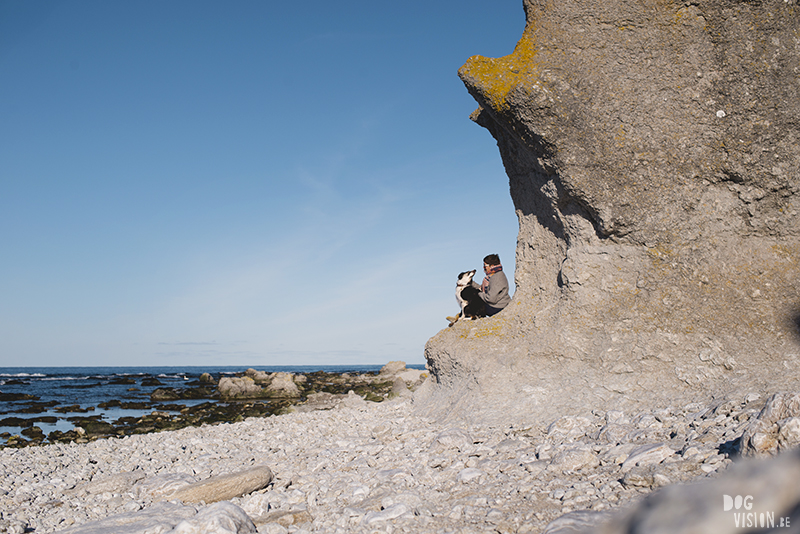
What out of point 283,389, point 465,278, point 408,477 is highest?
point 465,278

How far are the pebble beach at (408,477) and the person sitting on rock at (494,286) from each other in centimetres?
231

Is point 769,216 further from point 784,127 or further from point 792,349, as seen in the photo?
point 792,349

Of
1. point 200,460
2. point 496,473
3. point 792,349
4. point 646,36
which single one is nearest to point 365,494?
point 496,473

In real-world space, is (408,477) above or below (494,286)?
below

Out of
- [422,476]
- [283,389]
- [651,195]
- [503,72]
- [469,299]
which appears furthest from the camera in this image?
[283,389]

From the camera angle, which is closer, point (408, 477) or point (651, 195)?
point (408, 477)

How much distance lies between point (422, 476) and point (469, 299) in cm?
442

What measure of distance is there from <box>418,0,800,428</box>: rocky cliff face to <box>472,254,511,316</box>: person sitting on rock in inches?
40.7

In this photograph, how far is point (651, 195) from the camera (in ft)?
22.3

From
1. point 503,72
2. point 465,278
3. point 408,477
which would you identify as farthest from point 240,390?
point 503,72

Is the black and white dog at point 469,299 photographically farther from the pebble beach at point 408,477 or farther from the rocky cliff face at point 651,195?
the pebble beach at point 408,477

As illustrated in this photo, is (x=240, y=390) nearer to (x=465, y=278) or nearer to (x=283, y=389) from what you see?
(x=283, y=389)

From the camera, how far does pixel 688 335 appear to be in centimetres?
628

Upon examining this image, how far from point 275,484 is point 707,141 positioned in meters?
7.11
